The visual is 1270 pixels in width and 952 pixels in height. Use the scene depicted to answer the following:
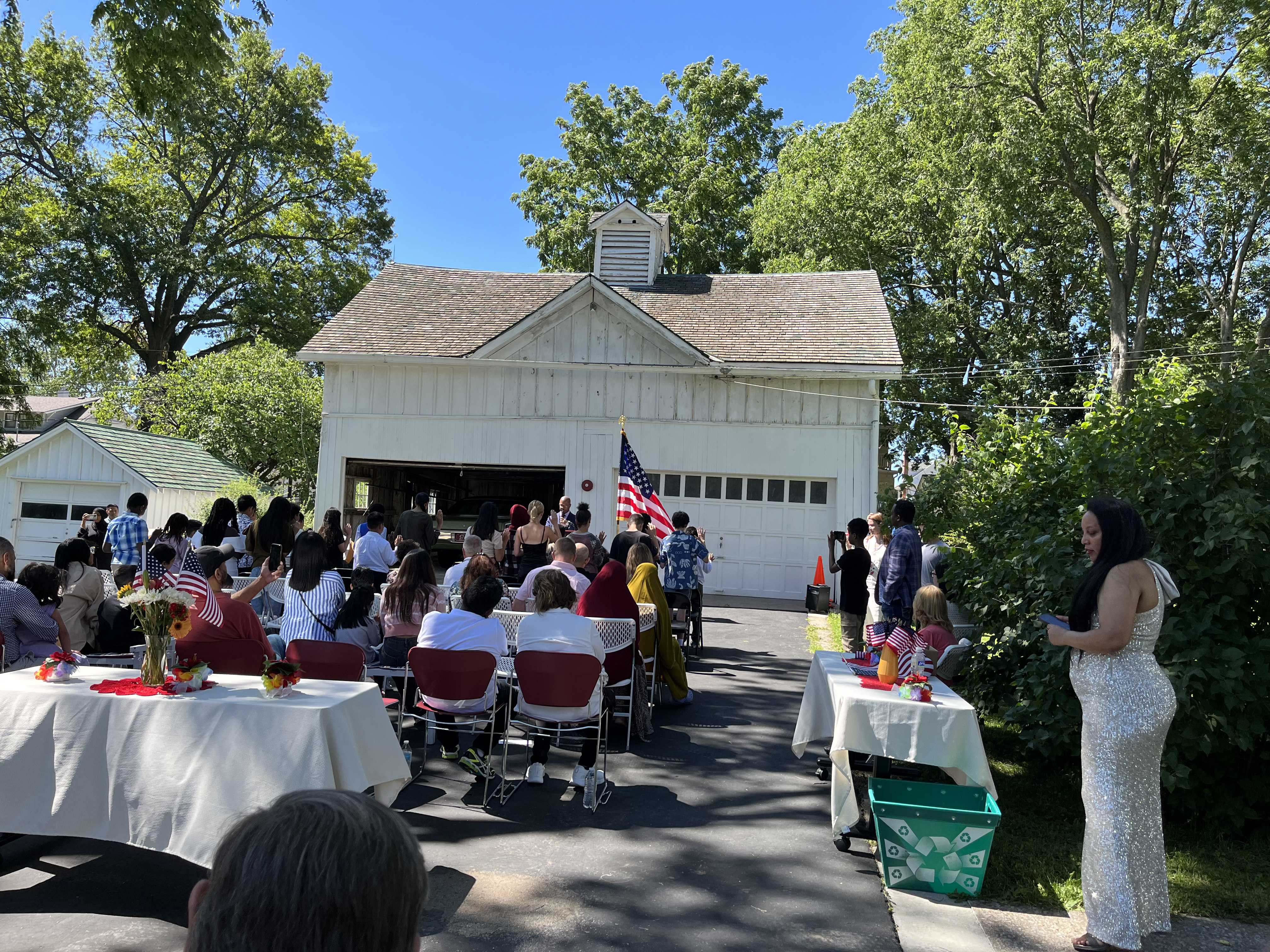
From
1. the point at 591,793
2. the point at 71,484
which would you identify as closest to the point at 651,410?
the point at 71,484

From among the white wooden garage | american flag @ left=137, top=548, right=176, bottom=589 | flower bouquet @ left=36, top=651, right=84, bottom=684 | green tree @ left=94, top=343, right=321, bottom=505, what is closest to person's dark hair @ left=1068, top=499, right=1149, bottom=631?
american flag @ left=137, top=548, right=176, bottom=589

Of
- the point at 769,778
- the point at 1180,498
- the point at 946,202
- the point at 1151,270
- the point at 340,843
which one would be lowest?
the point at 769,778

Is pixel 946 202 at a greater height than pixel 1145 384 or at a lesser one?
greater

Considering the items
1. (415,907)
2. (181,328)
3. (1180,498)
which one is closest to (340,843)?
(415,907)

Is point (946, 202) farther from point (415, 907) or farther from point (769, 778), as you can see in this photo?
point (415, 907)

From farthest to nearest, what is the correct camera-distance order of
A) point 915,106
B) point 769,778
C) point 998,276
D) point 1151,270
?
point 998,276 < point 915,106 < point 1151,270 < point 769,778

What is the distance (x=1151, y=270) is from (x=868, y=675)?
23986mm

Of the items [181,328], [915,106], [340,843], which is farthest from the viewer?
[181,328]

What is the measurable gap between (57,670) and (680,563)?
6756 millimetres

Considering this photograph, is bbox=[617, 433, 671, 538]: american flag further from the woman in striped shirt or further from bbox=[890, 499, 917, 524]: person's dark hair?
the woman in striped shirt

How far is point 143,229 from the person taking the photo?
113 feet

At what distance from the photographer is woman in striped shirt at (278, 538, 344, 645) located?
22.6 ft

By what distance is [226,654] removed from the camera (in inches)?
230

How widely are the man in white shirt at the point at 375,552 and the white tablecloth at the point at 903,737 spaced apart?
5990 mm
